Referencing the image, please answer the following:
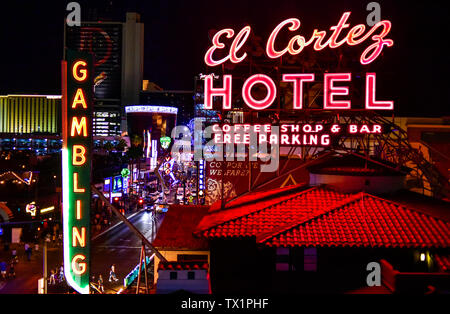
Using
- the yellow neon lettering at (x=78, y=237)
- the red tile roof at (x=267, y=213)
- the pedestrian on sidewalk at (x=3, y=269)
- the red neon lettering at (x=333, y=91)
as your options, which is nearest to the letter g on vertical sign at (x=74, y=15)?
the yellow neon lettering at (x=78, y=237)

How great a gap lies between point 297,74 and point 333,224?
6.60 m

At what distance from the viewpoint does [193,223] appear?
15.3 meters

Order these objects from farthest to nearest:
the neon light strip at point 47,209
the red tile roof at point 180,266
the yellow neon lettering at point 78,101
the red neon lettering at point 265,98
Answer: the neon light strip at point 47,209 < the red neon lettering at point 265,98 < the yellow neon lettering at point 78,101 < the red tile roof at point 180,266

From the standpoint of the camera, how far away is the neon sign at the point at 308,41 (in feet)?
51.5

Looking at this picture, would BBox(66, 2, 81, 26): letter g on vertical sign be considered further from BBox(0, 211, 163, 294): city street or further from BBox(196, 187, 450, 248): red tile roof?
BBox(0, 211, 163, 294): city street

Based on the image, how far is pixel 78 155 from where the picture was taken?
41.2 feet

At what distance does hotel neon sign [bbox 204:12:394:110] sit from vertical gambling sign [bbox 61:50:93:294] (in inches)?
204

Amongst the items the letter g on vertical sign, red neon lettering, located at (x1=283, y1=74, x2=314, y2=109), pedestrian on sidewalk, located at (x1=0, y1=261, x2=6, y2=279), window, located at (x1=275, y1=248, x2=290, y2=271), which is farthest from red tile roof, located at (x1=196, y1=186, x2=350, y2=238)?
pedestrian on sidewalk, located at (x1=0, y1=261, x2=6, y2=279)

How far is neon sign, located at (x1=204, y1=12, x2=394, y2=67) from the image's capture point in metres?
15.7

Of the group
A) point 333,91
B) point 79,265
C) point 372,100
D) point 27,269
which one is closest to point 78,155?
point 79,265

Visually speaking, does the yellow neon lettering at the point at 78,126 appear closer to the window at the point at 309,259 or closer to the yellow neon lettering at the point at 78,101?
the yellow neon lettering at the point at 78,101

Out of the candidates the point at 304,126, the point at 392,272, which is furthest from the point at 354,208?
the point at 304,126
